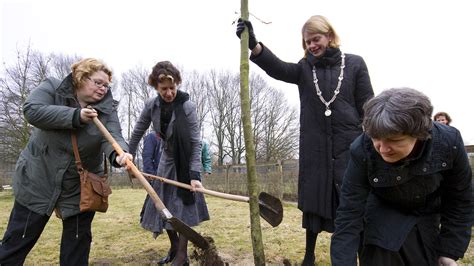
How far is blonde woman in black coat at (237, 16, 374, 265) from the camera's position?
298 centimetres

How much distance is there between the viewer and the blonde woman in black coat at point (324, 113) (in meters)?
2.98

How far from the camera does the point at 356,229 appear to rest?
6.64 feet

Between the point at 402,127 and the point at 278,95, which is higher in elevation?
the point at 278,95

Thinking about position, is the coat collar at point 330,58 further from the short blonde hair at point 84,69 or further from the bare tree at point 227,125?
the bare tree at point 227,125

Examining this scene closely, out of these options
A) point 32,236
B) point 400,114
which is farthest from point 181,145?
point 400,114

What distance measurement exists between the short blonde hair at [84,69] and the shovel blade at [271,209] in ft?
5.69

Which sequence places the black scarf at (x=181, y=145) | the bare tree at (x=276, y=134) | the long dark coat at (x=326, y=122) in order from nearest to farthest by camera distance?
the long dark coat at (x=326, y=122) → the black scarf at (x=181, y=145) → the bare tree at (x=276, y=134)

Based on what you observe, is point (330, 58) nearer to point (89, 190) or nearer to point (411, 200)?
point (411, 200)

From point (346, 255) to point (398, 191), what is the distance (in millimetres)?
423

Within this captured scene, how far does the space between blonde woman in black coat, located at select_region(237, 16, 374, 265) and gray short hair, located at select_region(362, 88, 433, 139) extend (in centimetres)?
124

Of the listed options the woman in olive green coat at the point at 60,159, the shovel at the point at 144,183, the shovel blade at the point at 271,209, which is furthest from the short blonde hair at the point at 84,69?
the shovel blade at the point at 271,209

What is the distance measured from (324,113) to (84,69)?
1826 millimetres

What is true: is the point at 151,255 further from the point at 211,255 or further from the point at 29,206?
the point at 29,206

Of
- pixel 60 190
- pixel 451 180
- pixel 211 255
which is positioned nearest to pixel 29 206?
pixel 60 190
